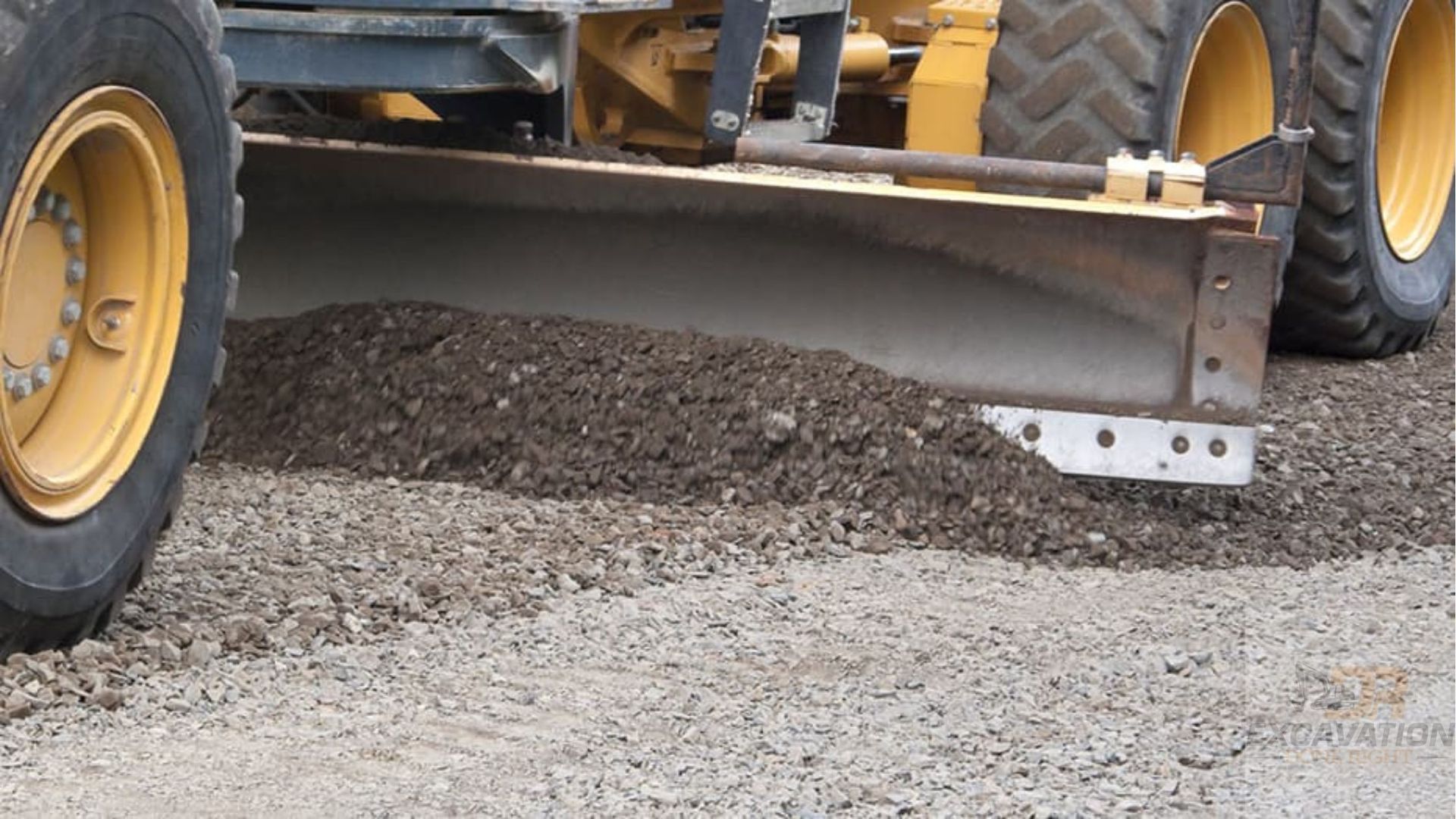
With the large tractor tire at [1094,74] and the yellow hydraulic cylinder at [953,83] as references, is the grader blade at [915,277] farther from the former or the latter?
the yellow hydraulic cylinder at [953,83]

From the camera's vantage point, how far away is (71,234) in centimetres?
379

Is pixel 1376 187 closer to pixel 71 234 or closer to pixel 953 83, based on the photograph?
pixel 953 83

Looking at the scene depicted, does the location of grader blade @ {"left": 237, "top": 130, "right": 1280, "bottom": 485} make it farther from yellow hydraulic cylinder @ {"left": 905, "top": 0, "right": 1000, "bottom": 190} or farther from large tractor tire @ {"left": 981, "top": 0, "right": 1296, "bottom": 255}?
yellow hydraulic cylinder @ {"left": 905, "top": 0, "right": 1000, "bottom": 190}

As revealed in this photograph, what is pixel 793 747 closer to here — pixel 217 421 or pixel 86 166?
pixel 86 166

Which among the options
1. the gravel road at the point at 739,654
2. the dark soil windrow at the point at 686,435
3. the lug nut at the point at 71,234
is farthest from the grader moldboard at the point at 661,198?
the gravel road at the point at 739,654

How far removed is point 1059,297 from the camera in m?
5.30

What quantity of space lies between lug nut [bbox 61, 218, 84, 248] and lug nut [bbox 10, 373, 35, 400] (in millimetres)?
231

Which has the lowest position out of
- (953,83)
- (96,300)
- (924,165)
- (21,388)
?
(21,388)

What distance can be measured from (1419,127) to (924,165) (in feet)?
10.4

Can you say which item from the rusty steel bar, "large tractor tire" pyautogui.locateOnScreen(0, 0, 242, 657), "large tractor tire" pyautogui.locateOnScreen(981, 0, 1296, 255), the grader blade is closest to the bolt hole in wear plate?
the grader blade

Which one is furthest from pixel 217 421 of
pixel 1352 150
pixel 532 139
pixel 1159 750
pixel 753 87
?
pixel 1352 150

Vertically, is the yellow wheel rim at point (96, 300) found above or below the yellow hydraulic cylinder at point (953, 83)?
below

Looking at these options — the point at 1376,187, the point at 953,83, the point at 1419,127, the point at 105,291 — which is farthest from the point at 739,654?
the point at 1419,127

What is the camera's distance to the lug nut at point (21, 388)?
3.68m
